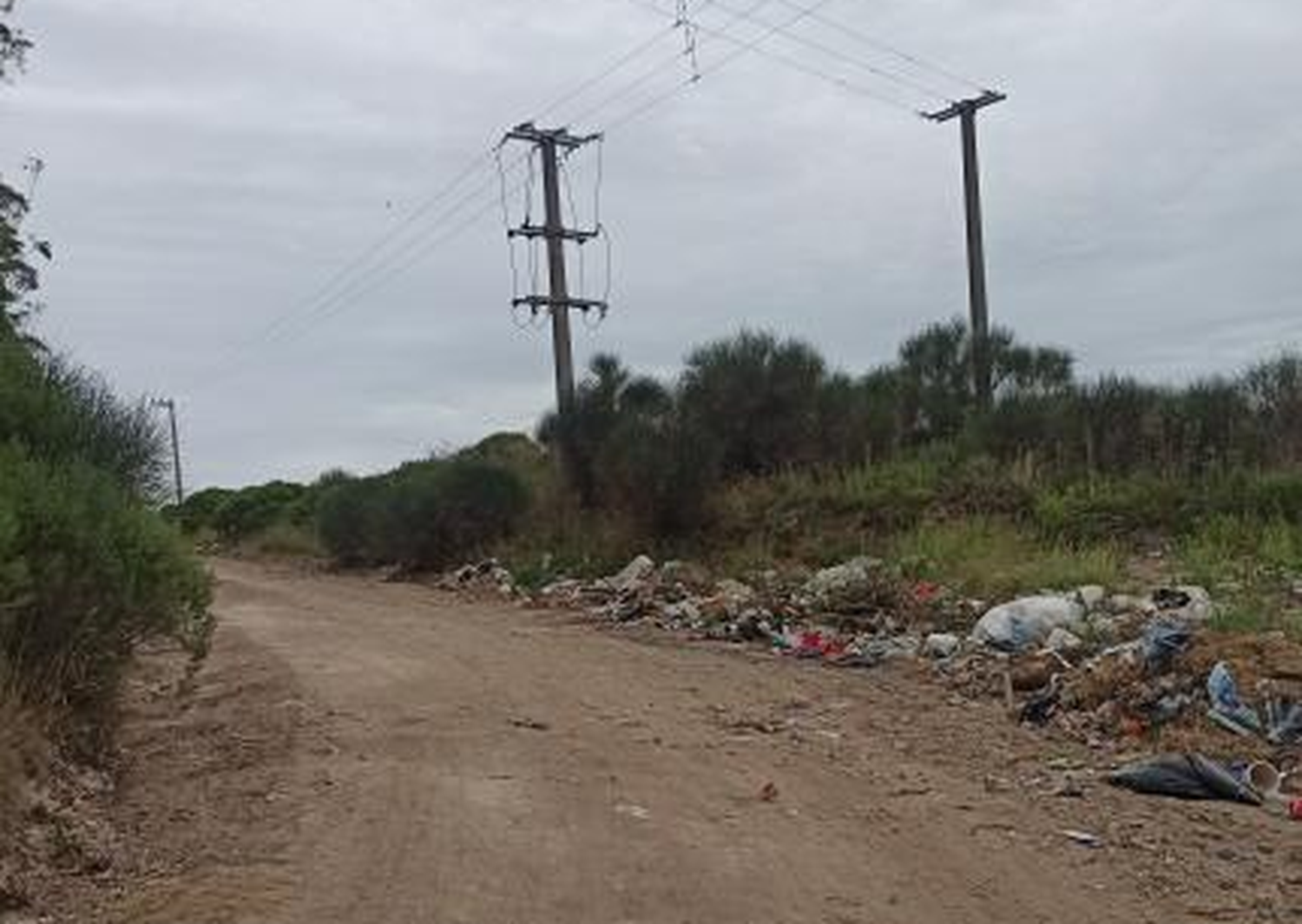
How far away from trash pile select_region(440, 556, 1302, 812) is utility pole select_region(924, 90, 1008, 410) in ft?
31.5

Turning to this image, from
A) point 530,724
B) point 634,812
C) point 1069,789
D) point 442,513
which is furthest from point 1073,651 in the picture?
point 442,513

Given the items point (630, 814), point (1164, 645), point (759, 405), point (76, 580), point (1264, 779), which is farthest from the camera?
point (759, 405)

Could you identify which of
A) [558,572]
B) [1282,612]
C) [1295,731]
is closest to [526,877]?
[1295,731]

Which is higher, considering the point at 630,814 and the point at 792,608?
the point at 792,608

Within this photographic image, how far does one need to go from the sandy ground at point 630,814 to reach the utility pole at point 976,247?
58.0 ft

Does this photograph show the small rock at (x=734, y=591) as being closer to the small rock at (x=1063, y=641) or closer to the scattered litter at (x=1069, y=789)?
the small rock at (x=1063, y=641)

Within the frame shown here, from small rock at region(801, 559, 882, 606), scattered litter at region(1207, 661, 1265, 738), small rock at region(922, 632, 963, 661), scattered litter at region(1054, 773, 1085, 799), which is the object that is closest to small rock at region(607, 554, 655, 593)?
small rock at region(801, 559, 882, 606)

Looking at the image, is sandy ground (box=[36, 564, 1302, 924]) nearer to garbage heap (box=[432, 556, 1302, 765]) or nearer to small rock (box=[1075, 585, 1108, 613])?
garbage heap (box=[432, 556, 1302, 765])

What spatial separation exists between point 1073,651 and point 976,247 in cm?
1797

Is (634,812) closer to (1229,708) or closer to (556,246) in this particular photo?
(1229,708)

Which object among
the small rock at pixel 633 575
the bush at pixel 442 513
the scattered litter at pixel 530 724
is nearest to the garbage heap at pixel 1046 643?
the small rock at pixel 633 575

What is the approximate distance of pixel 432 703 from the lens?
13328 mm

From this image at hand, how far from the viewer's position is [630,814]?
9172mm

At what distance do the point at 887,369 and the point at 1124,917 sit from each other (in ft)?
99.1
